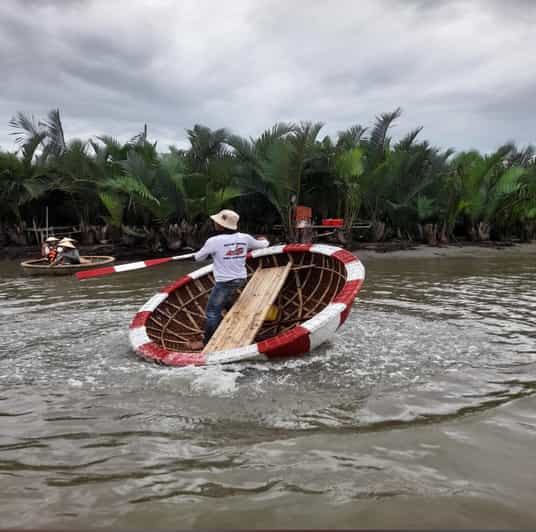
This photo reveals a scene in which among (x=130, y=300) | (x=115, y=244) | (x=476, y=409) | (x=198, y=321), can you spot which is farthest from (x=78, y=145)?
(x=476, y=409)

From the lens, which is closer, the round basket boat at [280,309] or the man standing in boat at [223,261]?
the round basket boat at [280,309]

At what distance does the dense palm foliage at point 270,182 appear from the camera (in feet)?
51.1

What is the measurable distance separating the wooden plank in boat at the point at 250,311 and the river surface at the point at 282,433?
66 centimetres

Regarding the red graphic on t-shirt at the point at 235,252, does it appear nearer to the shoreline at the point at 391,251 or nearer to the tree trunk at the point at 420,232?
the shoreline at the point at 391,251

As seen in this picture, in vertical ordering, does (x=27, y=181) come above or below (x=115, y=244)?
above

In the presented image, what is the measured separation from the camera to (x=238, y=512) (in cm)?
241

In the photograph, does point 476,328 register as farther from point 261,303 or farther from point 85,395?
point 85,395

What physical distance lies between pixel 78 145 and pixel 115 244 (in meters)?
3.66

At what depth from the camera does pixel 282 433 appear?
3.33 meters

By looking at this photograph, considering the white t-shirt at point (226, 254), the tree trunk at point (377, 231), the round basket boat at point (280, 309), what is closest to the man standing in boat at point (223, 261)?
the white t-shirt at point (226, 254)

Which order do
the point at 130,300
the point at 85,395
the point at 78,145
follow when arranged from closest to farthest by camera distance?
the point at 85,395 < the point at 130,300 < the point at 78,145

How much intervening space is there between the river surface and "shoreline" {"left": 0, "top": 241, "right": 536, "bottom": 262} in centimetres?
1027

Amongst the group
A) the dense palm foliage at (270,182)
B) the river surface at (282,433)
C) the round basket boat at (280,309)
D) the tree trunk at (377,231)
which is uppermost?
the dense palm foliage at (270,182)

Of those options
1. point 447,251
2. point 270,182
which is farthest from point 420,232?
point 270,182
